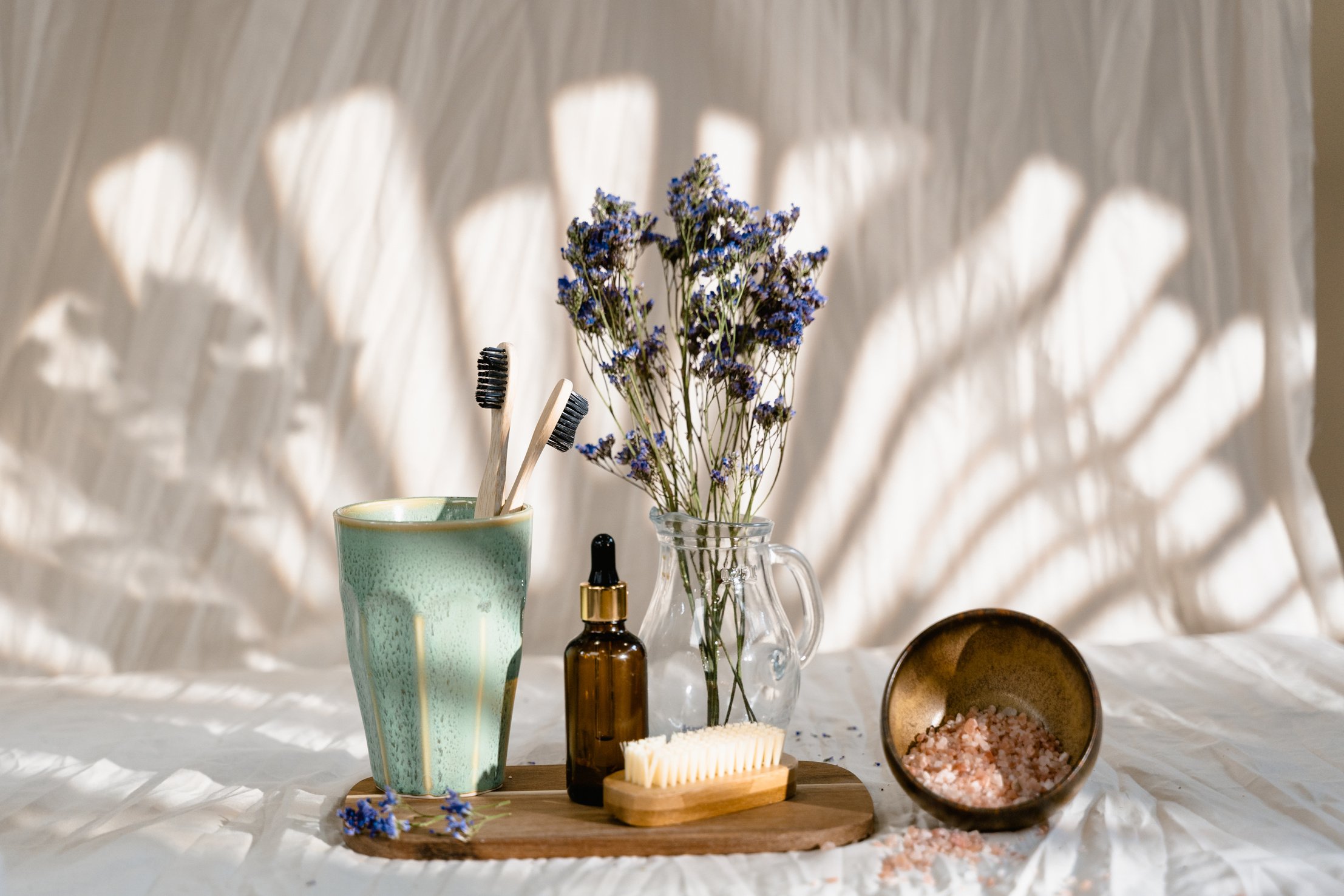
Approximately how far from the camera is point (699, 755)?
2.72 feet

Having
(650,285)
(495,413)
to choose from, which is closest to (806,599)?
(495,413)

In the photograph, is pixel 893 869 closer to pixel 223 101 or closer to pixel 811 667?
pixel 811 667

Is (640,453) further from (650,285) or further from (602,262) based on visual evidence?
(650,285)

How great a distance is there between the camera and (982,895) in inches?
29.9

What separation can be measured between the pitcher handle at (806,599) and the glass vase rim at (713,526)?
0.08 ft

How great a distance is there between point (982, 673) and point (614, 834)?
0.32 metres

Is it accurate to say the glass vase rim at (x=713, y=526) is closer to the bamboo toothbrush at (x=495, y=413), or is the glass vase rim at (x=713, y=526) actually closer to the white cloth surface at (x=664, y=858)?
the bamboo toothbrush at (x=495, y=413)

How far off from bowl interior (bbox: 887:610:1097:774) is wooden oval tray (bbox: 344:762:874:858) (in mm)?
81

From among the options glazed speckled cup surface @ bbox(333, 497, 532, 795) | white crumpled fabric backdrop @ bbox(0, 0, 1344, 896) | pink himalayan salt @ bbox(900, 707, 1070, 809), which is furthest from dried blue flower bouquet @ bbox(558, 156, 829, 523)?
white crumpled fabric backdrop @ bbox(0, 0, 1344, 896)

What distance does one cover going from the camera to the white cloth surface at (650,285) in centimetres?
148

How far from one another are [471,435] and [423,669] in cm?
70

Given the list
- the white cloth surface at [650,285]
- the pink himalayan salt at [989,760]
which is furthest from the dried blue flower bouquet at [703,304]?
the white cloth surface at [650,285]

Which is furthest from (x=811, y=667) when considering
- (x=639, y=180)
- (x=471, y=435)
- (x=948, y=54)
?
(x=948, y=54)

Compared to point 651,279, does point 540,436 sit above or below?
below
